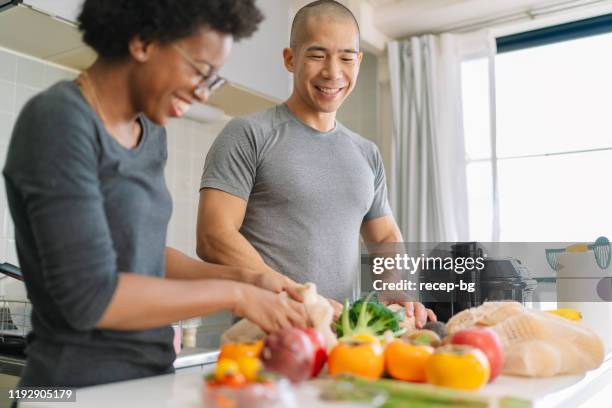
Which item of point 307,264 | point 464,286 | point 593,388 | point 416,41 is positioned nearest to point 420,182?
point 416,41

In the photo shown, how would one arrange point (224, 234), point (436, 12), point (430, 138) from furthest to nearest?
point (430, 138) < point (436, 12) < point (224, 234)

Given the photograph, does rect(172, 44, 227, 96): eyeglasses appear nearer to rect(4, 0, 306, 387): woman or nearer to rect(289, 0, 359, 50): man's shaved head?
rect(4, 0, 306, 387): woman

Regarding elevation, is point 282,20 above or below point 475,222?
above

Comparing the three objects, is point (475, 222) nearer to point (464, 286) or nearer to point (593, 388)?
point (464, 286)

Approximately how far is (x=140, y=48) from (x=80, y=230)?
0.93ft

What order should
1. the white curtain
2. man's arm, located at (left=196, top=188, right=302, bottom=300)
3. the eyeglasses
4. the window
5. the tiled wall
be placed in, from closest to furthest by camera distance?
1. the eyeglasses
2. man's arm, located at (left=196, top=188, right=302, bottom=300)
3. the tiled wall
4. the window
5. the white curtain

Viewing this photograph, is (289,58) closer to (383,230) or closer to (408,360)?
(383,230)

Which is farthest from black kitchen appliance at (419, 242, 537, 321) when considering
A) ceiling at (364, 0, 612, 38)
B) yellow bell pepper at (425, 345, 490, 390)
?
ceiling at (364, 0, 612, 38)

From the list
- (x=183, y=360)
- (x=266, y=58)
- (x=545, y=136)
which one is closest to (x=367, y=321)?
(x=183, y=360)

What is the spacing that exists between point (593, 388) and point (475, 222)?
5.98ft

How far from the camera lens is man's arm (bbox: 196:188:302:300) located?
54.4 inches

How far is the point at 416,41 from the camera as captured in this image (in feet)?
9.79

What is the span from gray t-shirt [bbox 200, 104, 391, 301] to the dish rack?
2.48 ft

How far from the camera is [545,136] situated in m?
2.83
